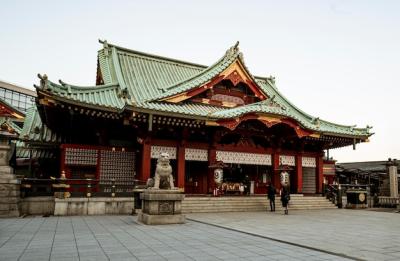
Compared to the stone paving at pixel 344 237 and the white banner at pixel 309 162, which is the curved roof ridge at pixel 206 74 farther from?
the stone paving at pixel 344 237

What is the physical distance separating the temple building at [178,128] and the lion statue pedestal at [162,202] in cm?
451

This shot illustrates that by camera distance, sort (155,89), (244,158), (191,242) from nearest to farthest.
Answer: (191,242) < (244,158) < (155,89)

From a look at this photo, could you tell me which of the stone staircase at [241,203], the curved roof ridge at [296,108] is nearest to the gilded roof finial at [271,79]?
the curved roof ridge at [296,108]

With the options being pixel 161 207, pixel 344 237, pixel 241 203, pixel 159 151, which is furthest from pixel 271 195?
pixel 344 237

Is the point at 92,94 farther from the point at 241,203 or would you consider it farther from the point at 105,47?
the point at 241,203

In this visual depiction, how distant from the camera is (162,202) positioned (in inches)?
514

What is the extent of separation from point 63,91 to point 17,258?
11308 mm

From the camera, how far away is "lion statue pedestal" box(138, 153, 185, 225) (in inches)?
507

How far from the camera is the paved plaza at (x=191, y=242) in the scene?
752cm

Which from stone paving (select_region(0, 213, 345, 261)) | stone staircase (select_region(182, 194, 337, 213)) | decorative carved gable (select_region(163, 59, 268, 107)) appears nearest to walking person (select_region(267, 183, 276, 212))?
stone staircase (select_region(182, 194, 337, 213))

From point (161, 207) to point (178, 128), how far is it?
8059 mm

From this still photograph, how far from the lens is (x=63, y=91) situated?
55.0 ft

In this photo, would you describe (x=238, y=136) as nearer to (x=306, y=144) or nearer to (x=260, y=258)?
(x=306, y=144)

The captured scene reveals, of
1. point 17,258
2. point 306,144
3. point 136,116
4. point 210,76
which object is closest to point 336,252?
point 17,258
